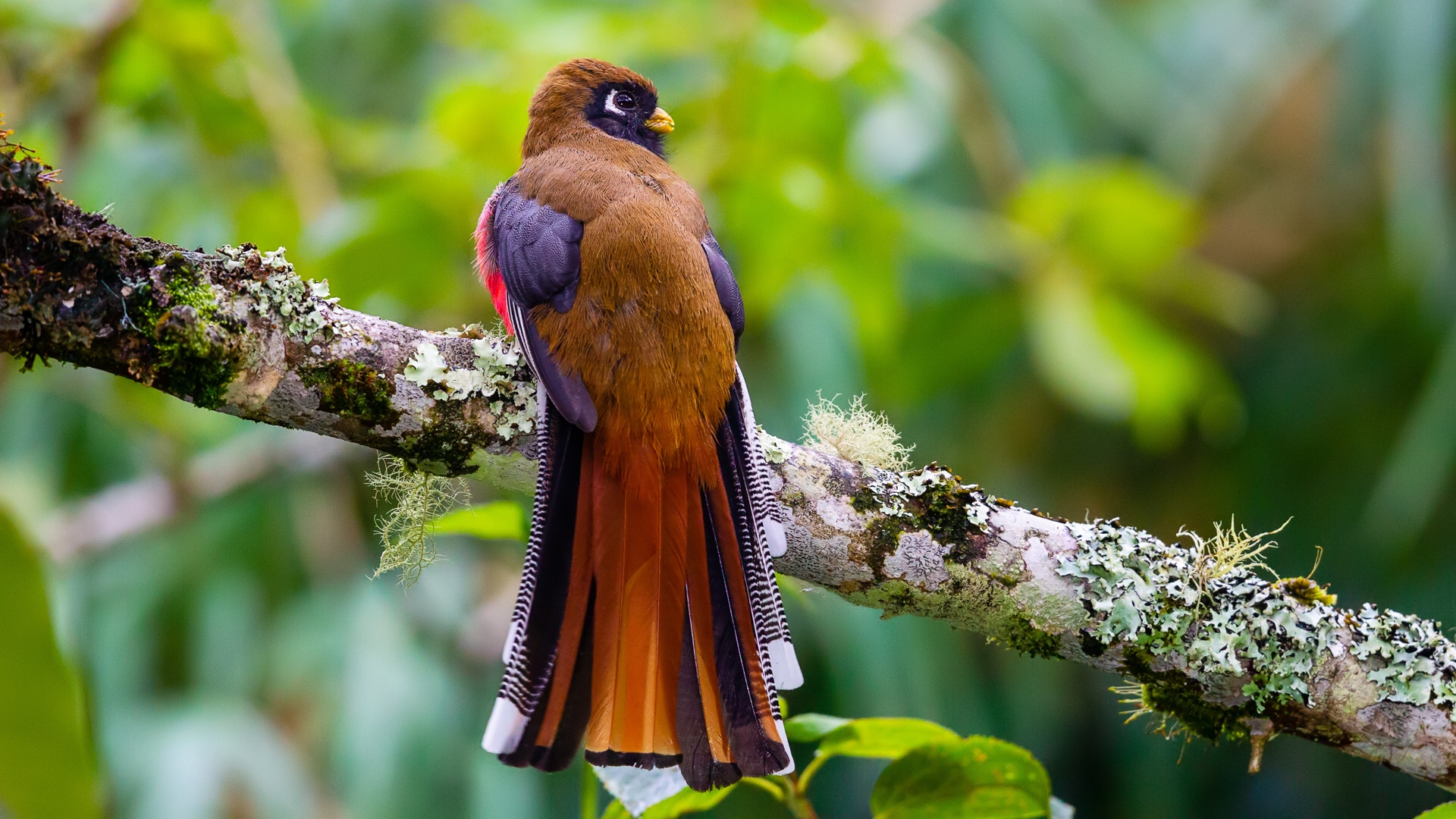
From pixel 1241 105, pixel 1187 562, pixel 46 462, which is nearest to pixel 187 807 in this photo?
pixel 46 462

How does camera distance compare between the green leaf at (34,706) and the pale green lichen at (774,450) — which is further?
the pale green lichen at (774,450)

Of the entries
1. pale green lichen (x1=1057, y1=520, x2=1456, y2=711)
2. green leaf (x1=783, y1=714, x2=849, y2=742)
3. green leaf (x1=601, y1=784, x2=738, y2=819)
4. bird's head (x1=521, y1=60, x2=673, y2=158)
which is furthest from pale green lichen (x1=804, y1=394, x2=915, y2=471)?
bird's head (x1=521, y1=60, x2=673, y2=158)

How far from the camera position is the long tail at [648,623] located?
4.78ft

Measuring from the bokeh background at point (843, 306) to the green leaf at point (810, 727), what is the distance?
5.67 ft

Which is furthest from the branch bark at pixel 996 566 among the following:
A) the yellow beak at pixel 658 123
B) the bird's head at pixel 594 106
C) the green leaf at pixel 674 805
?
the yellow beak at pixel 658 123

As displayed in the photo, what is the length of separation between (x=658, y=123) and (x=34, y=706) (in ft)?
5.32

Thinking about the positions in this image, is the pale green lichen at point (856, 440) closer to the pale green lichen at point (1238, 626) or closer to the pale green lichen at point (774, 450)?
the pale green lichen at point (774, 450)

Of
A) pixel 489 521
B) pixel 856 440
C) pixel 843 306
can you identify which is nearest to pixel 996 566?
pixel 856 440

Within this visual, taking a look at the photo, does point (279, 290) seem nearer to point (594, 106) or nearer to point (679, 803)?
point (679, 803)

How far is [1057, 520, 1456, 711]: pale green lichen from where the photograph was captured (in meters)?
1.59

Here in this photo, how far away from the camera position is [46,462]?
4.68 metres

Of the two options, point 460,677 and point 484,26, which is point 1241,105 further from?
point 460,677

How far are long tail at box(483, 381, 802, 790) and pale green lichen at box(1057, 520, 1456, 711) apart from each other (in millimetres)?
455

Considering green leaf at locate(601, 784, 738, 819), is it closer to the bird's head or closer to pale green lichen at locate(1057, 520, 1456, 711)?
pale green lichen at locate(1057, 520, 1456, 711)
